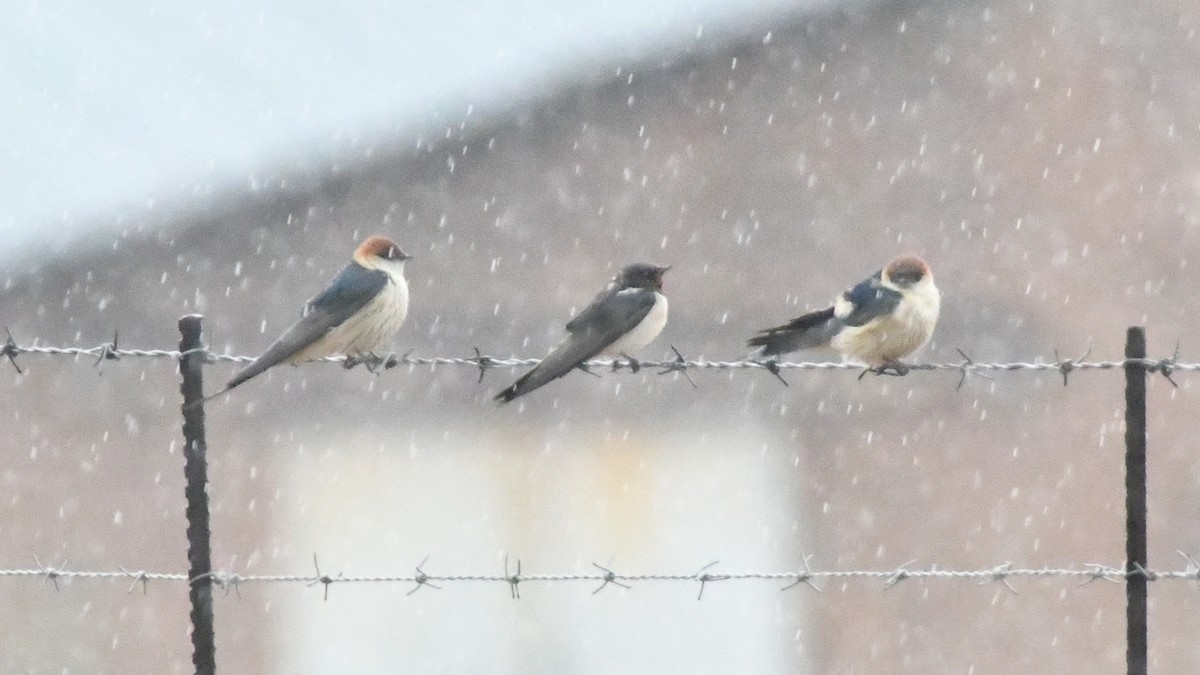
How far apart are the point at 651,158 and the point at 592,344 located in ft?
14.6

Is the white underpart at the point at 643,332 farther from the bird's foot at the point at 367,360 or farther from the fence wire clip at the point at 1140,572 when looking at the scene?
the fence wire clip at the point at 1140,572

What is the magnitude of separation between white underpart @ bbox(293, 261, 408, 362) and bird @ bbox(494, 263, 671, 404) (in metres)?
0.52

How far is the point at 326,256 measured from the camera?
9930 mm

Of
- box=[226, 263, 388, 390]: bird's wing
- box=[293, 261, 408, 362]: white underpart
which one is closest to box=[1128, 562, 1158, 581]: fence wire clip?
box=[226, 263, 388, 390]: bird's wing

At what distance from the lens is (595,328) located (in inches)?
235

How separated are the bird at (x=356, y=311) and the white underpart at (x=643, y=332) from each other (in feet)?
2.37

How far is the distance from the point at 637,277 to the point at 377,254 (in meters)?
0.90

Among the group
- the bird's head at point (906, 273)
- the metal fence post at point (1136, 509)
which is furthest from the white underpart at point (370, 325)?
the metal fence post at point (1136, 509)

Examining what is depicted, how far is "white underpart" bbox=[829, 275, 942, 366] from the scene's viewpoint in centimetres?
600

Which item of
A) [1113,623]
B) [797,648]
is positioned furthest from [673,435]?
[1113,623]

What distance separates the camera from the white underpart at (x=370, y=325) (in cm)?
593

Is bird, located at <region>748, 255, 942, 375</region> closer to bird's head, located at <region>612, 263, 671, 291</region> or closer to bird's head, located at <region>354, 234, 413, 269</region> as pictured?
bird's head, located at <region>612, 263, 671, 291</region>

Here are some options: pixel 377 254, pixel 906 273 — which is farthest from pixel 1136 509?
pixel 377 254

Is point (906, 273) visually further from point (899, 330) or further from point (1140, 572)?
point (1140, 572)
